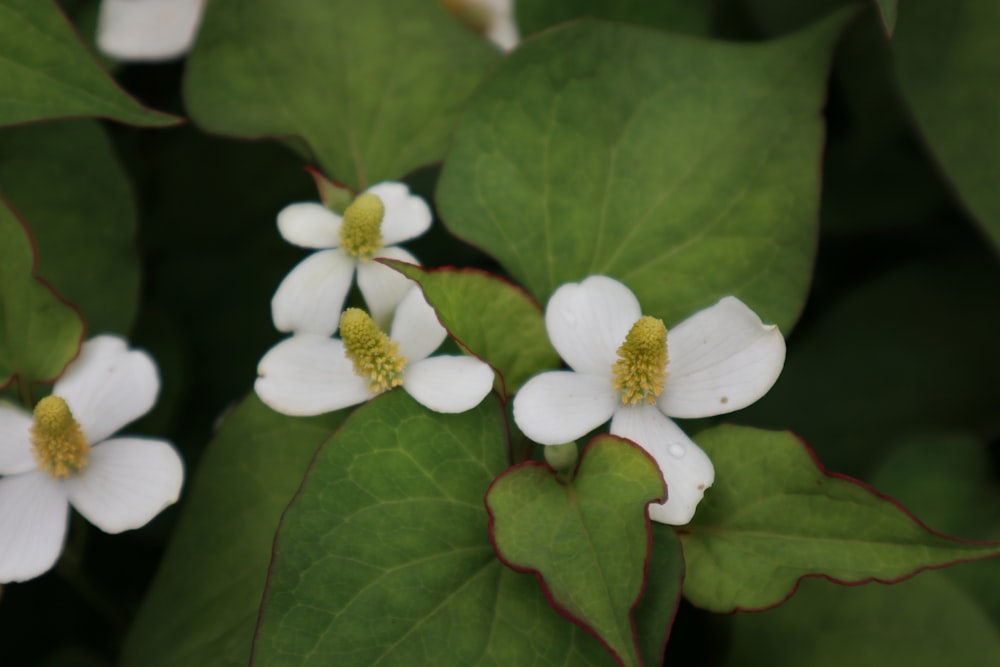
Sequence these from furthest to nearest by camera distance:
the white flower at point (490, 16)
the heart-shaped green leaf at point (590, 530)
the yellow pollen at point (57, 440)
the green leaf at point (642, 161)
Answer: the white flower at point (490, 16)
the green leaf at point (642, 161)
the yellow pollen at point (57, 440)
the heart-shaped green leaf at point (590, 530)

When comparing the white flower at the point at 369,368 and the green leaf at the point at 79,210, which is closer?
the white flower at the point at 369,368

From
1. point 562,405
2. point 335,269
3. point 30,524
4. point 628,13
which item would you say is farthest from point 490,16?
point 30,524

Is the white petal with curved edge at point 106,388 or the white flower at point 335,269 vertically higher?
the white flower at point 335,269

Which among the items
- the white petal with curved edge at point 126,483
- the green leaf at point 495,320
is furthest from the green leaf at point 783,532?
the white petal with curved edge at point 126,483

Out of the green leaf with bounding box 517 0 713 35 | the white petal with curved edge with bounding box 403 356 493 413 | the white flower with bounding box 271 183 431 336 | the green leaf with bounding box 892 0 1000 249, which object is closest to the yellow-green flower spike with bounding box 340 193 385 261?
the white flower with bounding box 271 183 431 336

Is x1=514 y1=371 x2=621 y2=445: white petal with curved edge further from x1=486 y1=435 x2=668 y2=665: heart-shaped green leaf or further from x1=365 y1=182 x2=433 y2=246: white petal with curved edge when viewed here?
x1=365 y1=182 x2=433 y2=246: white petal with curved edge

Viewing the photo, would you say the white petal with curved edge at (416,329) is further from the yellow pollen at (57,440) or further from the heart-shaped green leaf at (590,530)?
the yellow pollen at (57,440)

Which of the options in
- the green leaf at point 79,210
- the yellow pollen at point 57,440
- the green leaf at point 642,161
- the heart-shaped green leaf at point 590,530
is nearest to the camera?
the heart-shaped green leaf at point 590,530

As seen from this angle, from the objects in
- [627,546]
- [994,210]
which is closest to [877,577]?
[627,546]
